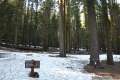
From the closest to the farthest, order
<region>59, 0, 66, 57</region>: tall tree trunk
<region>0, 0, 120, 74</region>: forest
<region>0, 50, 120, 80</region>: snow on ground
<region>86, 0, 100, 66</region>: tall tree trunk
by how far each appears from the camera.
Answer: <region>0, 50, 120, 80</region>: snow on ground, <region>86, 0, 100, 66</region>: tall tree trunk, <region>0, 0, 120, 74</region>: forest, <region>59, 0, 66, 57</region>: tall tree trunk

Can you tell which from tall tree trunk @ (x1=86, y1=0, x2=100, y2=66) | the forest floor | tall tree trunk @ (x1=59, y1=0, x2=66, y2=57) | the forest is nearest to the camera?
the forest floor

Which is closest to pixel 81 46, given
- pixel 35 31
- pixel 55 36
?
pixel 55 36

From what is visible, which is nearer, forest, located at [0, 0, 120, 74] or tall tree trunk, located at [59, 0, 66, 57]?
forest, located at [0, 0, 120, 74]

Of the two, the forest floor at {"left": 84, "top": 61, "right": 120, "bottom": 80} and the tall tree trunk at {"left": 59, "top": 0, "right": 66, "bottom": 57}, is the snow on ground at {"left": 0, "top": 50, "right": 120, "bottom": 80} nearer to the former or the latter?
the forest floor at {"left": 84, "top": 61, "right": 120, "bottom": 80}

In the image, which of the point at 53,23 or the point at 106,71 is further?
the point at 53,23

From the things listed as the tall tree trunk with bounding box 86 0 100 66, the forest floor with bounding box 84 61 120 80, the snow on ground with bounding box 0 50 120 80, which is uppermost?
the tall tree trunk with bounding box 86 0 100 66

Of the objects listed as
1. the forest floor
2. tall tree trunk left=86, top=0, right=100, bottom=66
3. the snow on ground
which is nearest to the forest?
tall tree trunk left=86, top=0, right=100, bottom=66

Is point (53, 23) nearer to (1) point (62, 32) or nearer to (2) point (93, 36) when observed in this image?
(1) point (62, 32)

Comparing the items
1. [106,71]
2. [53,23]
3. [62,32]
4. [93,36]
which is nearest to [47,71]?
[106,71]

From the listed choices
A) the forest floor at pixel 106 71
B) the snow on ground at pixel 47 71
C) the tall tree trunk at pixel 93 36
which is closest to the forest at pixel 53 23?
the tall tree trunk at pixel 93 36

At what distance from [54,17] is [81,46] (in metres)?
19.3

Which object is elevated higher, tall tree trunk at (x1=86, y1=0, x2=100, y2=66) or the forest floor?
tall tree trunk at (x1=86, y1=0, x2=100, y2=66)

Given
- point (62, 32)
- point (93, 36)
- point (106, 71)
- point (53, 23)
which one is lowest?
point (106, 71)

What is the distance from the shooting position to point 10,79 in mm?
11398
